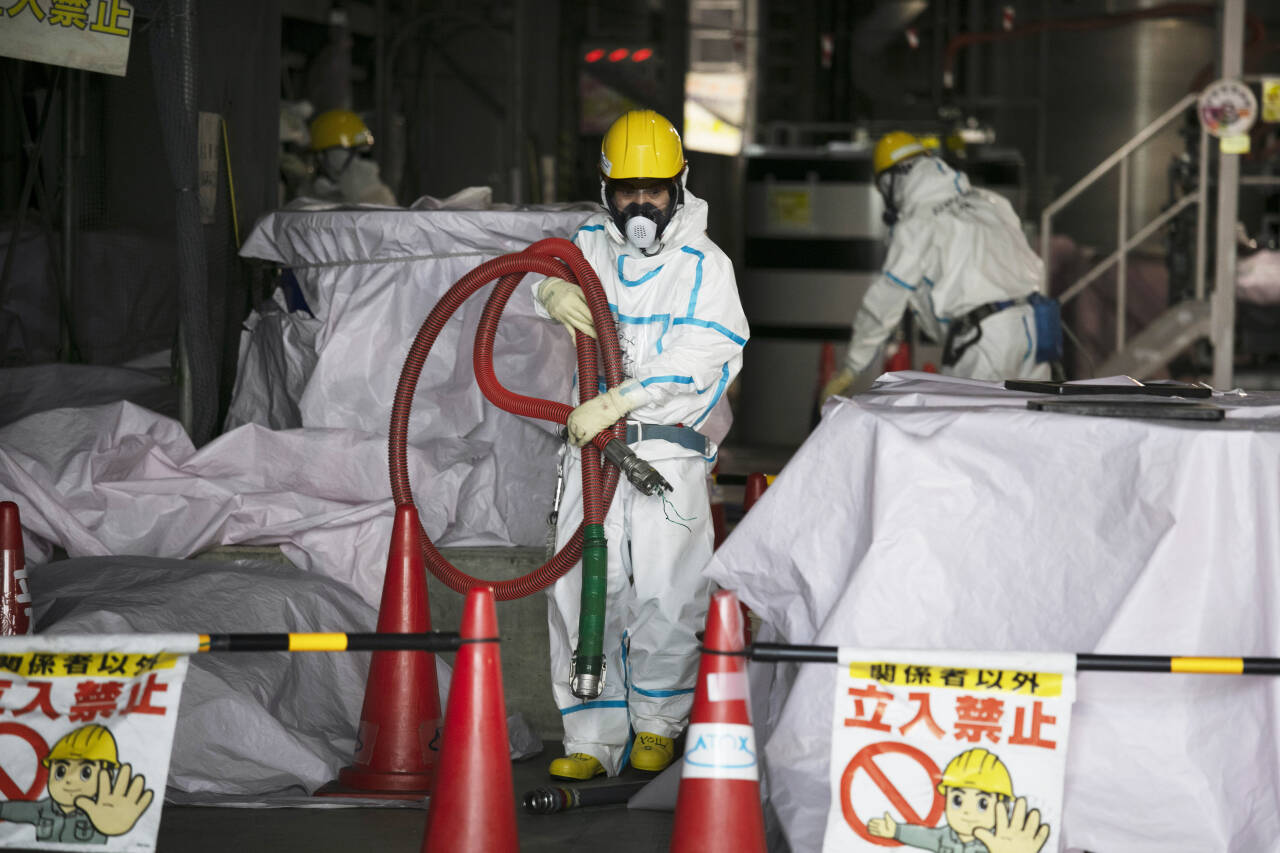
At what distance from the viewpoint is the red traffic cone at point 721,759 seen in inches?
112

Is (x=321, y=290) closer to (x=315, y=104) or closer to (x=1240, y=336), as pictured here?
(x=315, y=104)

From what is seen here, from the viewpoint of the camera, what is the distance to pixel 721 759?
2.87 metres

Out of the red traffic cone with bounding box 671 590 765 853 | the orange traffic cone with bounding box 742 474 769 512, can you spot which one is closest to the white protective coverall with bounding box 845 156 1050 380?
the orange traffic cone with bounding box 742 474 769 512

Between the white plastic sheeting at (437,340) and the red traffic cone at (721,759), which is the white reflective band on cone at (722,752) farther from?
the white plastic sheeting at (437,340)

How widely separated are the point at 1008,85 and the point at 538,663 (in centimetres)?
1278

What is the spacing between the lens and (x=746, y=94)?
14703mm

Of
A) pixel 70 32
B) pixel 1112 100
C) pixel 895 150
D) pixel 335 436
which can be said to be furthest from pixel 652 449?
pixel 1112 100

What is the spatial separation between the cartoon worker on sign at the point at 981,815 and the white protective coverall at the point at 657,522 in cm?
140

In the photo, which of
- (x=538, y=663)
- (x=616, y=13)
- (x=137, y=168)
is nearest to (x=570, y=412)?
(x=538, y=663)

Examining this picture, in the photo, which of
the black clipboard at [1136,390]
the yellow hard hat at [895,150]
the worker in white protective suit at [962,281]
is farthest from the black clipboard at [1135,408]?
the yellow hard hat at [895,150]

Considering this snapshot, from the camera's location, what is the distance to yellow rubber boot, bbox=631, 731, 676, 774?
4078 millimetres

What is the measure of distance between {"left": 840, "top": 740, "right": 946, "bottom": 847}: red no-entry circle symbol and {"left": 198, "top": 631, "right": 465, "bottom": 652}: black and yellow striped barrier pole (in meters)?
0.83

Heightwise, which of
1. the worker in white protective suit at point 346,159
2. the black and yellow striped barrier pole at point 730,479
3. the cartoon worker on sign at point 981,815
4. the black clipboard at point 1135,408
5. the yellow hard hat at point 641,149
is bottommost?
the cartoon worker on sign at point 981,815

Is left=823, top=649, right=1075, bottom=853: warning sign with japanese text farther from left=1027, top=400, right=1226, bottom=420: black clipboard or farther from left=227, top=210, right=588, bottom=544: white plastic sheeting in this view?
left=227, top=210, right=588, bottom=544: white plastic sheeting
